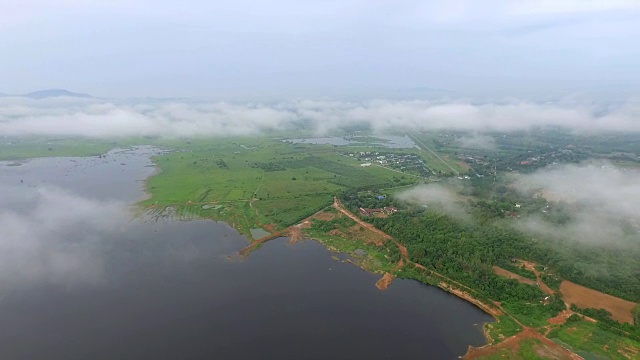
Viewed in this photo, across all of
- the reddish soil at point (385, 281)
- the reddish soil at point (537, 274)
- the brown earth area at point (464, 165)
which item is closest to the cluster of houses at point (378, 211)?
the reddish soil at point (385, 281)

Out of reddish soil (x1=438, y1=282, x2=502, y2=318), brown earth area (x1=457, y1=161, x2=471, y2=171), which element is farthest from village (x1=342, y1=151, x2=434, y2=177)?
reddish soil (x1=438, y1=282, x2=502, y2=318)

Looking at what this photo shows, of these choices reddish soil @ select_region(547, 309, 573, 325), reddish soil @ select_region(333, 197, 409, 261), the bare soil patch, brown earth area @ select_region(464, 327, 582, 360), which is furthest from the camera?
the bare soil patch

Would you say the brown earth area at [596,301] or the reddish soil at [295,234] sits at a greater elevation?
the reddish soil at [295,234]

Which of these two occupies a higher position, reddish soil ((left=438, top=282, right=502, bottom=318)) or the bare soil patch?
the bare soil patch

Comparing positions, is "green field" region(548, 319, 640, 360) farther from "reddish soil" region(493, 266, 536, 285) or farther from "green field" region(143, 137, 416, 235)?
"green field" region(143, 137, 416, 235)

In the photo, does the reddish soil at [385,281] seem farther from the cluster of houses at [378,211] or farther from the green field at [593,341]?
the cluster of houses at [378,211]

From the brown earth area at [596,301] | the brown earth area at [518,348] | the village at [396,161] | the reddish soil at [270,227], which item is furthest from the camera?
the village at [396,161]
